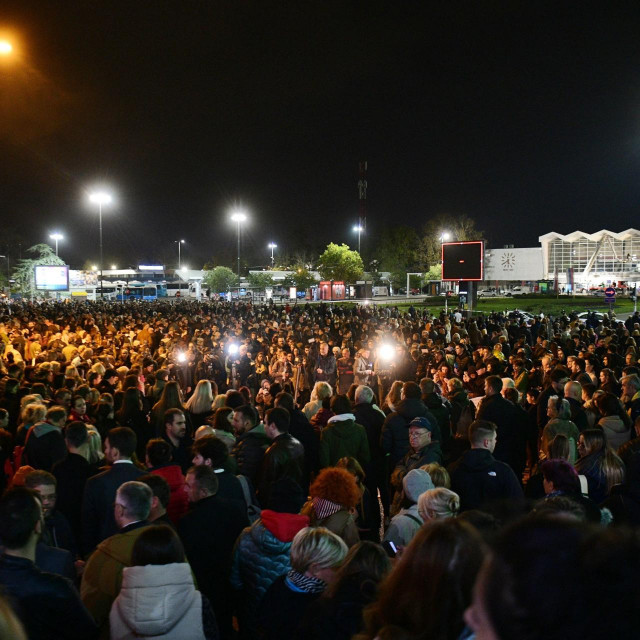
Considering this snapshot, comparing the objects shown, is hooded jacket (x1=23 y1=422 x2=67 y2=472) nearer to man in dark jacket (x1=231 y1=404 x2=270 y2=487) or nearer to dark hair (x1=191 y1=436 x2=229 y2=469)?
man in dark jacket (x1=231 y1=404 x2=270 y2=487)

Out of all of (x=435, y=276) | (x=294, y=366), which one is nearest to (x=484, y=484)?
(x=294, y=366)

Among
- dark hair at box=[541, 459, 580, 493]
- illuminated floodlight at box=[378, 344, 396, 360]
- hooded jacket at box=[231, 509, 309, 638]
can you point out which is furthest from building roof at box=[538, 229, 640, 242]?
hooded jacket at box=[231, 509, 309, 638]

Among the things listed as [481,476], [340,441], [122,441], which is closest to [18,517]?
[122,441]

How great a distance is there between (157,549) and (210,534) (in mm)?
1176

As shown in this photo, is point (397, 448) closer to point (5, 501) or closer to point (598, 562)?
point (5, 501)

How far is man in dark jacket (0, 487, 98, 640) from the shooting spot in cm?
269

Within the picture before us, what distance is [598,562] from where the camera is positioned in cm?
112

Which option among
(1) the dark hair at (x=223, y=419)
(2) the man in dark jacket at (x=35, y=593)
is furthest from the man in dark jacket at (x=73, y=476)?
(2) the man in dark jacket at (x=35, y=593)

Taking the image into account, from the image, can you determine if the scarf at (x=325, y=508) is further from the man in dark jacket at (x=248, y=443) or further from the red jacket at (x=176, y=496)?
the man in dark jacket at (x=248, y=443)

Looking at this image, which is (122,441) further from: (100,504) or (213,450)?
(213,450)

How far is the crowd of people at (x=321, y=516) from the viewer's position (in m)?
1.18

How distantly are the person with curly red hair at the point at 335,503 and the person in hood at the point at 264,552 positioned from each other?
0.81 ft

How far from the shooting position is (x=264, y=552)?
141 inches

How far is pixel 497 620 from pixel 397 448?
5745 millimetres
